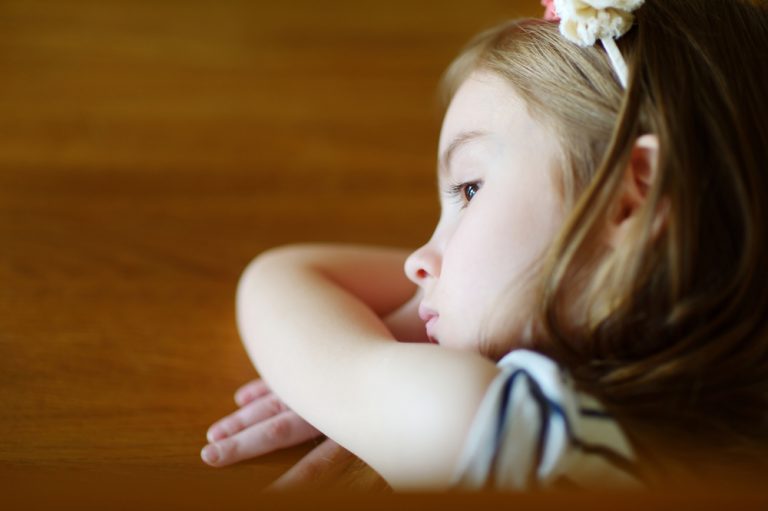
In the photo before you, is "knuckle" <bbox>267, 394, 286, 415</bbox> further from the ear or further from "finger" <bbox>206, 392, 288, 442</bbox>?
the ear

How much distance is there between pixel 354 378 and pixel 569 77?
24cm

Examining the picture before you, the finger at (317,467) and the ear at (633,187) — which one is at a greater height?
the ear at (633,187)

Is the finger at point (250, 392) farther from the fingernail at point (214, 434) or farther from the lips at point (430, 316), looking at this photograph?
the lips at point (430, 316)

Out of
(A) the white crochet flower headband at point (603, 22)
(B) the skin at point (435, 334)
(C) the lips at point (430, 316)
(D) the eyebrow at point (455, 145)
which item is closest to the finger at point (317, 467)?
(B) the skin at point (435, 334)

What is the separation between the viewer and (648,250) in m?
0.49

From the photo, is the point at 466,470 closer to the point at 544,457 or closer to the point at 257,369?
the point at 544,457

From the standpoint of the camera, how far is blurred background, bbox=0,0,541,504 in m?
0.67

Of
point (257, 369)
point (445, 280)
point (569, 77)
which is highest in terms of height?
point (569, 77)

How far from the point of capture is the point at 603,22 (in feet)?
1.79

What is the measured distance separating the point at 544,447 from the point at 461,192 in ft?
0.67

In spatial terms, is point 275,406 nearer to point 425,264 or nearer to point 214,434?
point 214,434

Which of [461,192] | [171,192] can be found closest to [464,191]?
[461,192]

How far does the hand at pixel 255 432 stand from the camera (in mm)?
636

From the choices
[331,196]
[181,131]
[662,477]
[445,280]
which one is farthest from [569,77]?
[181,131]
